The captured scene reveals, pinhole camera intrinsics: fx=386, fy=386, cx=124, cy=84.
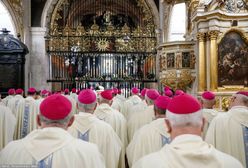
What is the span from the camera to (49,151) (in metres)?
2.59

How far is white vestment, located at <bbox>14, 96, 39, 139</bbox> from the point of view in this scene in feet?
31.3

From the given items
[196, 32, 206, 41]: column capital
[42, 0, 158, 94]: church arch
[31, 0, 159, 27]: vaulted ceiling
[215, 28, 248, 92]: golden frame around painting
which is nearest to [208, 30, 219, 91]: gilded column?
[215, 28, 248, 92]: golden frame around painting

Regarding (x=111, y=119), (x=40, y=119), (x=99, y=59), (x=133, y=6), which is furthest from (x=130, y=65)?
(x=40, y=119)

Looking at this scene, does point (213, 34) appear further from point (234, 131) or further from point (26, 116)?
point (234, 131)

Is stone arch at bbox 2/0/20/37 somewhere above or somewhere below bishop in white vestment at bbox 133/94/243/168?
above

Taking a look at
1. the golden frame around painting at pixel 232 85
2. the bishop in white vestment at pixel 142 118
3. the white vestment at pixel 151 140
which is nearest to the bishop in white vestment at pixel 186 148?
the white vestment at pixel 151 140

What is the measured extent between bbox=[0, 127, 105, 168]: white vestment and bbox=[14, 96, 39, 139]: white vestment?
701 cm

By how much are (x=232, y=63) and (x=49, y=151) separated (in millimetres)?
13841

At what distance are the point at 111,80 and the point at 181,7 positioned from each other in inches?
249

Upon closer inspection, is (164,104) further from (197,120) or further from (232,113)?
(197,120)

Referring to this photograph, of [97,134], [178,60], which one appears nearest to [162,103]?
[97,134]

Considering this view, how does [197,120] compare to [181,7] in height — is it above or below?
below

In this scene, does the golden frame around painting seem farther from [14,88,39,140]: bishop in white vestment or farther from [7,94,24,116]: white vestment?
[7,94,24,116]: white vestment

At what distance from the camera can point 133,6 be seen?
27.9m
